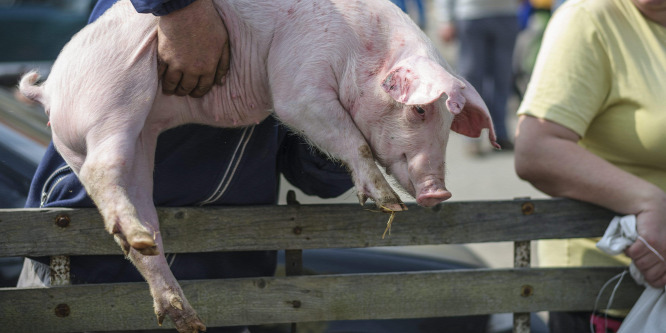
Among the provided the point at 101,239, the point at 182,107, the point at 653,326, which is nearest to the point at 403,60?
the point at 182,107

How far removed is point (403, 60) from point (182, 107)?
1.83 feet

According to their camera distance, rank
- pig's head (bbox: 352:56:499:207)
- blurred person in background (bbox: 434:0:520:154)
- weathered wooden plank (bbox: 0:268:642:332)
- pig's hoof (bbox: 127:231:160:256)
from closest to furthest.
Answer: pig's hoof (bbox: 127:231:160:256) < pig's head (bbox: 352:56:499:207) < weathered wooden plank (bbox: 0:268:642:332) < blurred person in background (bbox: 434:0:520:154)

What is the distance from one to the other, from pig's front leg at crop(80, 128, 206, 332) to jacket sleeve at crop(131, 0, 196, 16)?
278mm

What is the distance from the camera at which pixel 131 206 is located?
1.76 meters

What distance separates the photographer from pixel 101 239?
85.4 inches

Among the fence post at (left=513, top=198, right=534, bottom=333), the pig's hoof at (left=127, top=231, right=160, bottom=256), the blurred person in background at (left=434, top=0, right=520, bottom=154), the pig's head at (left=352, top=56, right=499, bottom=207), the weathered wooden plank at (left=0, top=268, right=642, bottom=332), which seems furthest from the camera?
the blurred person in background at (left=434, top=0, right=520, bottom=154)

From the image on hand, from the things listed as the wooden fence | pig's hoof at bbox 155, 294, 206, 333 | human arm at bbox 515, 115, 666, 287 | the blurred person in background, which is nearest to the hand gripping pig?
pig's hoof at bbox 155, 294, 206, 333

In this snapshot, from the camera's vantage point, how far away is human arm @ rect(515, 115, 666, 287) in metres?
2.42

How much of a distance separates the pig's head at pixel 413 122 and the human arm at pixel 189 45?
1.19 feet

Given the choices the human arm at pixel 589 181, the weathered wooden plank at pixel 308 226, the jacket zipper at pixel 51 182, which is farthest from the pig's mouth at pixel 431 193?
the jacket zipper at pixel 51 182

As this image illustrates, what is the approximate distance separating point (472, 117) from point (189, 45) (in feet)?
2.27

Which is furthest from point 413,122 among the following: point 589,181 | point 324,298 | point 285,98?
point 589,181

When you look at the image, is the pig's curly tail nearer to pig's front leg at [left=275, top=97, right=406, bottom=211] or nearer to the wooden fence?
the wooden fence

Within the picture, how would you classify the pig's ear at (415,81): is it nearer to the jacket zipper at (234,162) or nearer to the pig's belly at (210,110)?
the pig's belly at (210,110)
